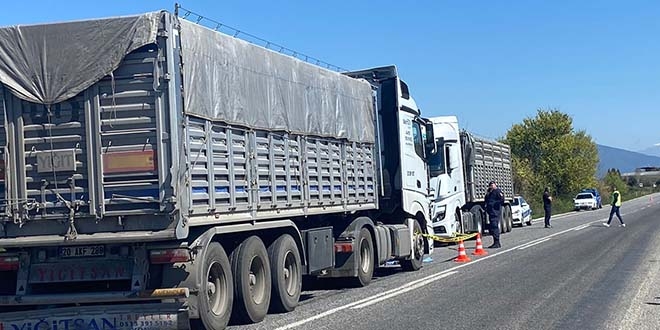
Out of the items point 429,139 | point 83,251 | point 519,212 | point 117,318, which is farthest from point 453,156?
point 117,318

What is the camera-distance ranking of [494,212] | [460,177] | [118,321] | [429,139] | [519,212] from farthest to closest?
[519,212], [460,177], [494,212], [429,139], [118,321]

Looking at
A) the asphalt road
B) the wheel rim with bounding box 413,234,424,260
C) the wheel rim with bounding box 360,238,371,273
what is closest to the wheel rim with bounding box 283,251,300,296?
the asphalt road

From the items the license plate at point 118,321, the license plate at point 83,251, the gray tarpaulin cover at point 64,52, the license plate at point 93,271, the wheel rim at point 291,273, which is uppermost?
the gray tarpaulin cover at point 64,52

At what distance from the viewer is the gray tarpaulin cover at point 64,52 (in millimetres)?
8867

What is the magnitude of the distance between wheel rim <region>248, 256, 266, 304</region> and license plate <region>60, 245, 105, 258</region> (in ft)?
7.11

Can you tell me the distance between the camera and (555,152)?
76.2 meters

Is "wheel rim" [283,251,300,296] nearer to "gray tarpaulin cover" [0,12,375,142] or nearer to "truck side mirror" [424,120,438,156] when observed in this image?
Result: "gray tarpaulin cover" [0,12,375,142]

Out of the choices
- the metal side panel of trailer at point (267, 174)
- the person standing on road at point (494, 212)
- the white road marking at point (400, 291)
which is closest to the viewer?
the metal side panel of trailer at point (267, 174)

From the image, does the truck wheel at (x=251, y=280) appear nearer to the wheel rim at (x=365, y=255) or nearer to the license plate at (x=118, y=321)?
the license plate at (x=118, y=321)

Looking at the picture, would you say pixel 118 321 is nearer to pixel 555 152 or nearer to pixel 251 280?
pixel 251 280

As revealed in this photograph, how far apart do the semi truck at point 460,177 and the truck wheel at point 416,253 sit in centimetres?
298

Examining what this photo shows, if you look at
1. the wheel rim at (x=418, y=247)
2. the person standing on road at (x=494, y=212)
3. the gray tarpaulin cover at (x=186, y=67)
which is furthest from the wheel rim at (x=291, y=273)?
the person standing on road at (x=494, y=212)

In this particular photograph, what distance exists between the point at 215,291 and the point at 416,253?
8067mm

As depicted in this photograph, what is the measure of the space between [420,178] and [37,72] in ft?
32.9
